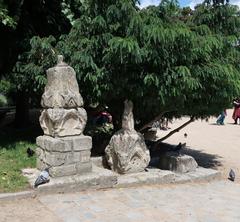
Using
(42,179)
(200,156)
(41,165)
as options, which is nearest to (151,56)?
(41,165)

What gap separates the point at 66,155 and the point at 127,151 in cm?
147

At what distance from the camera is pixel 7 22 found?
1029 cm

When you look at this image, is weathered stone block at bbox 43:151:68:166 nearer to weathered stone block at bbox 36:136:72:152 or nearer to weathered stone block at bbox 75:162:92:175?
weathered stone block at bbox 36:136:72:152

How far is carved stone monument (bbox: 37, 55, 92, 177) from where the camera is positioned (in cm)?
838

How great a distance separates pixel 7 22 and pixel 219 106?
16.7ft

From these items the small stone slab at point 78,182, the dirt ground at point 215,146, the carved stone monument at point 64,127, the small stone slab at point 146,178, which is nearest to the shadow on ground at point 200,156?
the dirt ground at point 215,146

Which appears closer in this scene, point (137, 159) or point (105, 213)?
point (105, 213)

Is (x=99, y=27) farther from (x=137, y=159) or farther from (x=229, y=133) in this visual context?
(x=229, y=133)

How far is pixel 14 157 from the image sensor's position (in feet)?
32.9

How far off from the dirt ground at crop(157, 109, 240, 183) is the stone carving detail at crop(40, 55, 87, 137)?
393cm

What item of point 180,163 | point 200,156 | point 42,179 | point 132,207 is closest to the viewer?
point 132,207

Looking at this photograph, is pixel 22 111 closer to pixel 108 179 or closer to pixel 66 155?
pixel 66 155

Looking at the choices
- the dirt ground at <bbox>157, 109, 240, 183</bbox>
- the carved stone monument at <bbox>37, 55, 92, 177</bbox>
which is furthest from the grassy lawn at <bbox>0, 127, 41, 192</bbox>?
the dirt ground at <bbox>157, 109, 240, 183</bbox>

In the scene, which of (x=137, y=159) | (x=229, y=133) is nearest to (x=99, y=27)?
(x=137, y=159)
